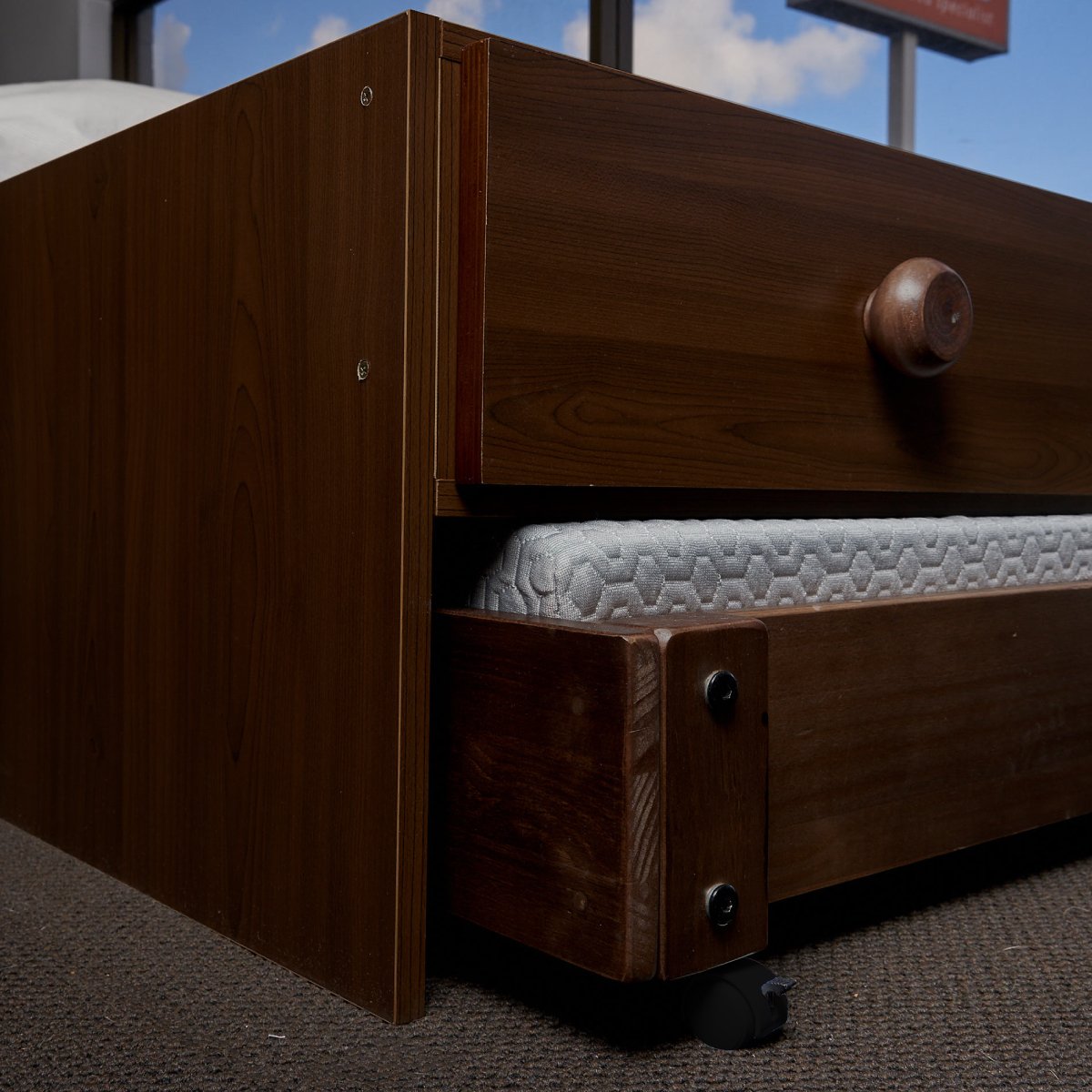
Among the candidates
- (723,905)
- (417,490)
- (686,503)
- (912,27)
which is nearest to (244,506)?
(417,490)

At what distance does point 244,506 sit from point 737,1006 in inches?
17.0

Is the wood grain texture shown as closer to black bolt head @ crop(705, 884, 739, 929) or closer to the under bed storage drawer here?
the under bed storage drawer

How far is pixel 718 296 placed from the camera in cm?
80

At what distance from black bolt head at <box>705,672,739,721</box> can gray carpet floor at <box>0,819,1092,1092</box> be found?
190 millimetres

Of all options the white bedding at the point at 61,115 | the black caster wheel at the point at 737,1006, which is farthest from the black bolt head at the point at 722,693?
the white bedding at the point at 61,115

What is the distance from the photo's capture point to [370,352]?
2.33 ft

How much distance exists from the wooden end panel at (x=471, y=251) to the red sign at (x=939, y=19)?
6.60ft

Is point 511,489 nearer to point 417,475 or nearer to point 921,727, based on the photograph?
point 417,475

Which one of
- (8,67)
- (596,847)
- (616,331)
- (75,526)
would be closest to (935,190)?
(616,331)

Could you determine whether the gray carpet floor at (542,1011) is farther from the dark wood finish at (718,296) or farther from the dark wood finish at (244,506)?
the dark wood finish at (718,296)

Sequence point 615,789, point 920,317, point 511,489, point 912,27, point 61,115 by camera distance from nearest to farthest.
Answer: point 615,789
point 511,489
point 920,317
point 61,115
point 912,27

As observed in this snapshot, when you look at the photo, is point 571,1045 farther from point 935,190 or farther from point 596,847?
point 935,190

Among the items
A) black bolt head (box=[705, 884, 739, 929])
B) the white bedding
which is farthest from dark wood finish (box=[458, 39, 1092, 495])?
the white bedding

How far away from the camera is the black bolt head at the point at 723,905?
63cm
